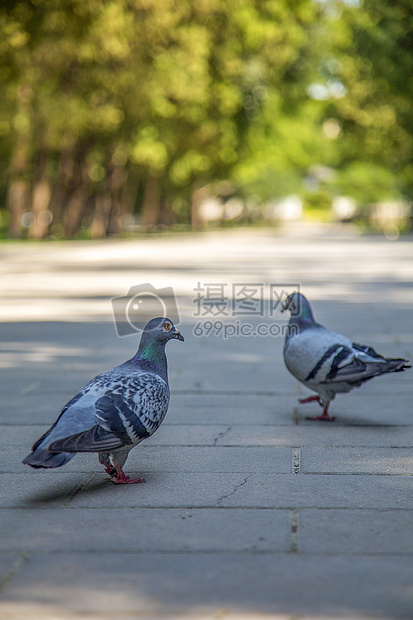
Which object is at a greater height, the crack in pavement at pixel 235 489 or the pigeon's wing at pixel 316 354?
the pigeon's wing at pixel 316 354

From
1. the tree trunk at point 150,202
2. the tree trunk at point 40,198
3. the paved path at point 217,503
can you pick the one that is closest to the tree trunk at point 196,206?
the tree trunk at point 150,202

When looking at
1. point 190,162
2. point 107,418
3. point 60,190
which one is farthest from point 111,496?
point 190,162

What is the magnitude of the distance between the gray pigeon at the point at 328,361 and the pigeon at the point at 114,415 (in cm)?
152

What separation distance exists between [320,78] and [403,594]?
180ft

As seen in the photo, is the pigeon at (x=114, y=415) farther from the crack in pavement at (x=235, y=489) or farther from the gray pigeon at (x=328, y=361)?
the gray pigeon at (x=328, y=361)

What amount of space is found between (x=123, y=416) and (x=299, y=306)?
8.81ft

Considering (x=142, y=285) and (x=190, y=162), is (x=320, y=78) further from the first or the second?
(x=142, y=285)

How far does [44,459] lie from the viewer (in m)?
4.73

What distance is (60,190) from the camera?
47.2 meters

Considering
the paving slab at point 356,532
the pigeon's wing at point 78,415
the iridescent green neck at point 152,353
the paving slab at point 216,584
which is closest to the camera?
the paving slab at point 216,584

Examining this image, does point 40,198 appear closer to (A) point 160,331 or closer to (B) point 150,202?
A: (B) point 150,202

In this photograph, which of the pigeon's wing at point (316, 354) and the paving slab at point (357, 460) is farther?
the pigeon's wing at point (316, 354)

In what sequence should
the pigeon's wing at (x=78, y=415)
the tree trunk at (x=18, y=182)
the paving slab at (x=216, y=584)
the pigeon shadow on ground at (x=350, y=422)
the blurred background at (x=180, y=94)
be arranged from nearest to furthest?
the paving slab at (x=216, y=584) → the pigeon's wing at (x=78, y=415) → the pigeon shadow on ground at (x=350, y=422) → the blurred background at (x=180, y=94) → the tree trunk at (x=18, y=182)

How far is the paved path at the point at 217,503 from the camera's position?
12.4 ft
